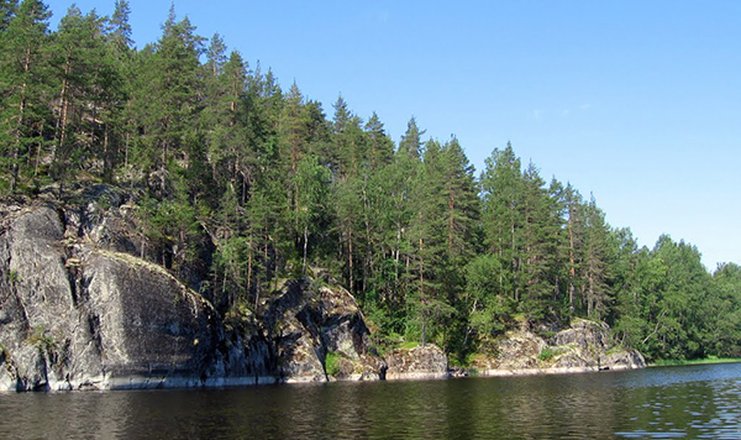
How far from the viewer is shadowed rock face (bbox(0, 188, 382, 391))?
160 ft

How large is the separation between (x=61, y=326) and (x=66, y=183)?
16171 millimetres

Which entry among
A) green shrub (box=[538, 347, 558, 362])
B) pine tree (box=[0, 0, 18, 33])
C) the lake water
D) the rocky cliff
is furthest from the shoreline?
pine tree (box=[0, 0, 18, 33])

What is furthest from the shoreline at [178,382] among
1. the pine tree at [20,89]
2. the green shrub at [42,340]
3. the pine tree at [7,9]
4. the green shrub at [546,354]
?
the pine tree at [7,9]

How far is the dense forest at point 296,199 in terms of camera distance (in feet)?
200

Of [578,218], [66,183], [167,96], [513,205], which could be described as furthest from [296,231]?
[578,218]

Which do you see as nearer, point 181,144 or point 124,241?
point 124,241

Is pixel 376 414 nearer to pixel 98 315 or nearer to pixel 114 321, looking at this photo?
pixel 114 321

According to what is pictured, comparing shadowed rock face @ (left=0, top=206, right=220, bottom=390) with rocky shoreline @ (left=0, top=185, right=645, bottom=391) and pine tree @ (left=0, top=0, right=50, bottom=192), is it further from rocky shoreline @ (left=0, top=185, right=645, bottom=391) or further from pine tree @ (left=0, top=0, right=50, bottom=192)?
pine tree @ (left=0, top=0, right=50, bottom=192)

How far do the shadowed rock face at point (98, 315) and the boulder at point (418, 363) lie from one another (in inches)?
732

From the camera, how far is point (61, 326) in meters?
50.5

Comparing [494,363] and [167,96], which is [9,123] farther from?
[494,363]

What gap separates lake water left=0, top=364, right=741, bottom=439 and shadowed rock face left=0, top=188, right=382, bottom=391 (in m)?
4.77

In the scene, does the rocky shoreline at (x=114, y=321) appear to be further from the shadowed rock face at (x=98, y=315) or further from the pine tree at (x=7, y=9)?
the pine tree at (x=7, y=9)

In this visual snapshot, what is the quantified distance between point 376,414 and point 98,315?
97.4 ft
